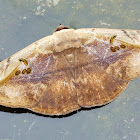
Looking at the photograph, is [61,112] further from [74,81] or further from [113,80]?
[113,80]

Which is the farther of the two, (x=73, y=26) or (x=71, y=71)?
(x=73, y=26)

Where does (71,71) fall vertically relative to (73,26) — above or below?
below

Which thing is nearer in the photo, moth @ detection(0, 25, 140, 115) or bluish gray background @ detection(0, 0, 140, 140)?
moth @ detection(0, 25, 140, 115)

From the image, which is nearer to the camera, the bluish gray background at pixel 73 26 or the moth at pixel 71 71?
the moth at pixel 71 71

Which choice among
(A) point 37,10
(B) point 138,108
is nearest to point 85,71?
(B) point 138,108

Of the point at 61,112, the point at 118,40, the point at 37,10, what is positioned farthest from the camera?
the point at 37,10
